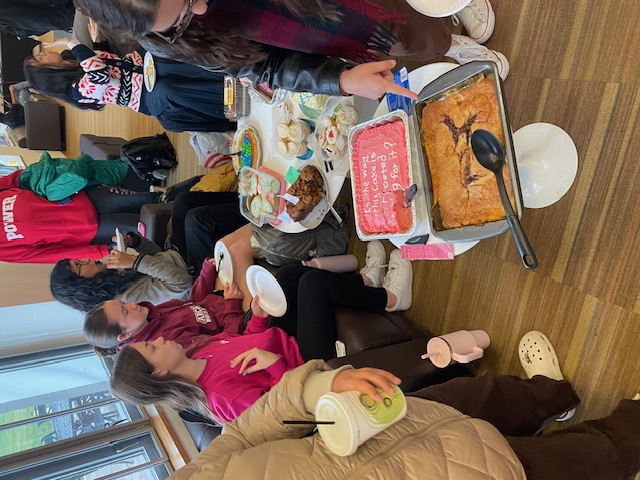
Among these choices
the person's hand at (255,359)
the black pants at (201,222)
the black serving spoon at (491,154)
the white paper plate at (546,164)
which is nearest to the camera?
the black serving spoon at (491,154)

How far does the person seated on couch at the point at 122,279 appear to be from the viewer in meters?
2.48

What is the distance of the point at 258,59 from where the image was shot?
1310 mm

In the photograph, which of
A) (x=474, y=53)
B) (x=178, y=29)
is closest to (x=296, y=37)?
(x=178, y=29)

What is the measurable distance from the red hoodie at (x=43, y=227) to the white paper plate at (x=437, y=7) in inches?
91.8

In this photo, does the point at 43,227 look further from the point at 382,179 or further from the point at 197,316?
the point at 382,179

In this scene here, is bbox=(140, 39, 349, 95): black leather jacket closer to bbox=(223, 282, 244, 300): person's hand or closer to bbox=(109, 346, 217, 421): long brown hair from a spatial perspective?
bbox=(109, 346, 217, 421): long brown hair

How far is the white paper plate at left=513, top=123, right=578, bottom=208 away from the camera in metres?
1.39

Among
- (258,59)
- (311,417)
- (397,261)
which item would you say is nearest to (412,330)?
(397,261)

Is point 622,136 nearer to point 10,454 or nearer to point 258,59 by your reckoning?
point 258,59

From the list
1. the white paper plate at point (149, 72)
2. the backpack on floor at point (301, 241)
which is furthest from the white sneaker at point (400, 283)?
the white paper plate at point (149, 72)

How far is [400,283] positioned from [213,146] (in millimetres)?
1631

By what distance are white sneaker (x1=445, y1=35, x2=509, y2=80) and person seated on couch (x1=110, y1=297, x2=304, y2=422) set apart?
4.52 feet

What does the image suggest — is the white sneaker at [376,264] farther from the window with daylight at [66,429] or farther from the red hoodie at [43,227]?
the red hoodie at [43,227]

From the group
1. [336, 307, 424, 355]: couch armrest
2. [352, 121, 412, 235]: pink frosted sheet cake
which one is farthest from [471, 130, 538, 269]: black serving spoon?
[336, 307, 424, 355]: couch armrest
